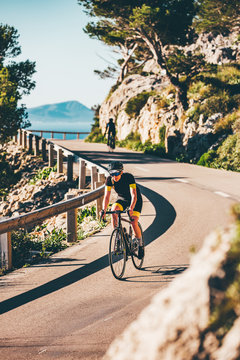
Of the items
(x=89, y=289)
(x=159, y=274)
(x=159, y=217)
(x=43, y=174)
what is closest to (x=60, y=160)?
(x=43, y=174)

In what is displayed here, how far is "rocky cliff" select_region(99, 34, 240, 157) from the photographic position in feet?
88.0

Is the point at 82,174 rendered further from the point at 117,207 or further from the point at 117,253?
the point at 117,253

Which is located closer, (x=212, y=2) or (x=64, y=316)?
(x=64, y=316)

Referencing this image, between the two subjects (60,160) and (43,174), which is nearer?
(60,160)

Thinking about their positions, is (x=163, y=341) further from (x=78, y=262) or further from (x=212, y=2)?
(x=212, y=2)

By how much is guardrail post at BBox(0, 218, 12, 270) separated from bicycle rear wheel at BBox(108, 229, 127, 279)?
6.79 feet

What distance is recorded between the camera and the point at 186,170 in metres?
22.0

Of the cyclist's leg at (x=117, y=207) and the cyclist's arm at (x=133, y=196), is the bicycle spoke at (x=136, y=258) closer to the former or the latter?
the cyclist's leg at (x=117, y=207)

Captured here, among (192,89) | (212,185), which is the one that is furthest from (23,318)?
(192,89)

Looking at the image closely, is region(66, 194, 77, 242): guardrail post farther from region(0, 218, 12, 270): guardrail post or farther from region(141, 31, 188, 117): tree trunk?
region(141, 31, 188, 117): tree trunk

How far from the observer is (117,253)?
7.52 metres

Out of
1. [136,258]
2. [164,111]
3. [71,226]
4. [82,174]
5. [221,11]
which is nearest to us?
[136,258]

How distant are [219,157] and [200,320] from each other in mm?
21535

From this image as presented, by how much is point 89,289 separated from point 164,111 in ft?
86.9
